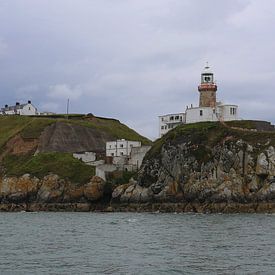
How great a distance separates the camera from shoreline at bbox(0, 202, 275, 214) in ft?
309

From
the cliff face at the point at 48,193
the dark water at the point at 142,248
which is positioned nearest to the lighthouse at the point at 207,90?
the cliff face at the point at 48,193

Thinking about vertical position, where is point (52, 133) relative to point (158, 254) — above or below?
above

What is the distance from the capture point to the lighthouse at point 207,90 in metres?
133

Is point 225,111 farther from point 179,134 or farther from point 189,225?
point 189,225

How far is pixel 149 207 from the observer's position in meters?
106

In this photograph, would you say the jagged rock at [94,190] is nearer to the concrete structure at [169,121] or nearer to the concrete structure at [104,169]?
the concrete structure at [104,169]

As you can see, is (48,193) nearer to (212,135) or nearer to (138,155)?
(138,155)

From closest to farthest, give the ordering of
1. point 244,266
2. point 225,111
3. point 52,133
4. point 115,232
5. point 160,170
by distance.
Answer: point 244,266 → point 115,232 → point 160,170 → point 225,111 → point 52,133

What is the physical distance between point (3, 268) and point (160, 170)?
239ft

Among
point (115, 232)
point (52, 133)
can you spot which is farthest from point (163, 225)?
point (52, 133)

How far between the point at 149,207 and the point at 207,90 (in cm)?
3682

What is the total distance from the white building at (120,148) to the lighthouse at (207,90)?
57.1ft

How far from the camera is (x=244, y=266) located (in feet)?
125

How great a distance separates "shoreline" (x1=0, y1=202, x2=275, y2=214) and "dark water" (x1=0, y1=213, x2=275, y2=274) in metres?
22.0
